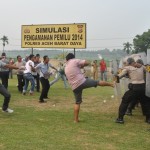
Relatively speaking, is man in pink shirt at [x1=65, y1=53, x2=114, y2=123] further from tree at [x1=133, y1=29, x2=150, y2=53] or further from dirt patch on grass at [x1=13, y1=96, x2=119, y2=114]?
tree at [x1=133, y1=29, x2=150, y2=53]

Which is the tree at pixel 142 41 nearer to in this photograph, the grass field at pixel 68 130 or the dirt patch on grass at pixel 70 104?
the dirt patch on grass at pixel 70 104

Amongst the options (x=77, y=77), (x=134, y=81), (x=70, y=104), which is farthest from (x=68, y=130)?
(x=70, y=104)

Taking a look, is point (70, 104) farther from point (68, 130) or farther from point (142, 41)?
point (142, 41)

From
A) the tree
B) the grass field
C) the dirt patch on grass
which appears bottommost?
the grass field

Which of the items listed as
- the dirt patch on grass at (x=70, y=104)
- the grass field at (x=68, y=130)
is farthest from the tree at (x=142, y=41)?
the grass field at (x=68, y=130)

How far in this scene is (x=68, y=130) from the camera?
28.5ft

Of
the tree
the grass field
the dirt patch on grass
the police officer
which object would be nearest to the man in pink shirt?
the police officer

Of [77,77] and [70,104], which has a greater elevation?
[77,77]

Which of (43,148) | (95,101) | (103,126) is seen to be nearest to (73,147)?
(43,148)

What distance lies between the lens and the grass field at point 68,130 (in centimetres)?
729

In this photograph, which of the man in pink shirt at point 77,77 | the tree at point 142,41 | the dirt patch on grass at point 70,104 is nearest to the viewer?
the man in pink shirt at point 77,77

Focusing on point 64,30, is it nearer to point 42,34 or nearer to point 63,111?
point 42,34

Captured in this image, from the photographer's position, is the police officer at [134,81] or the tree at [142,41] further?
the tree at [142,41]

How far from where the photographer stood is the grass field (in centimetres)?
729
